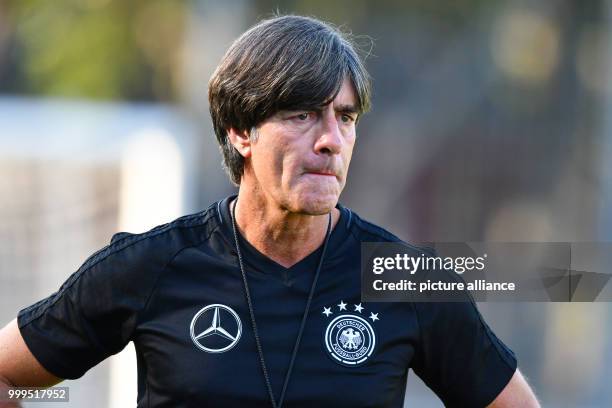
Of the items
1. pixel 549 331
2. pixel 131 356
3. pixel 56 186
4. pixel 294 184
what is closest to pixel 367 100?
pixel 294 184

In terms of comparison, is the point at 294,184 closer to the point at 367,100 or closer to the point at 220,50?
the point at 367,100

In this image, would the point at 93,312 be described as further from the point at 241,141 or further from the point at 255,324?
the point at 241,141

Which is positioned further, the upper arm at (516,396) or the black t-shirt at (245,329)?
the upper arm at (516,396)

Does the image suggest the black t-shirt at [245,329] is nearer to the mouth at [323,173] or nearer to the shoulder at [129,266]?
the shoulder at [129,266]

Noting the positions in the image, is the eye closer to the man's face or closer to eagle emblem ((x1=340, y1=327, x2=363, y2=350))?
the man's face

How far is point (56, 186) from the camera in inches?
328

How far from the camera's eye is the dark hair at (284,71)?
3.62 metres

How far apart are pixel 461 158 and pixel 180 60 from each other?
10.2 ft

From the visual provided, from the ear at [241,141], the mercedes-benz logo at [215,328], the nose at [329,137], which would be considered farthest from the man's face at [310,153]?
the mercedes-benz logo at [215,328]

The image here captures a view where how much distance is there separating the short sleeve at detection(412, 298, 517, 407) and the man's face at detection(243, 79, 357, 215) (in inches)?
17.1

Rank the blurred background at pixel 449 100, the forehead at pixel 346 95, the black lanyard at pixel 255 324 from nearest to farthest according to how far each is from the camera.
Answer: the black lanyard at pixel 255 324, the forehead at pixel 346 95, the blurred background at pixel 449 100

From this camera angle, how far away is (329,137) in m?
3.61

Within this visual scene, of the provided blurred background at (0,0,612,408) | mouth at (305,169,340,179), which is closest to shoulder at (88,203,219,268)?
mouth at (305,169,340,179)

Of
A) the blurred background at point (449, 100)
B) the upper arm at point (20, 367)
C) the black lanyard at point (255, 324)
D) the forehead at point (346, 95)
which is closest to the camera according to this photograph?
the black lanyard at point (255, 324)
